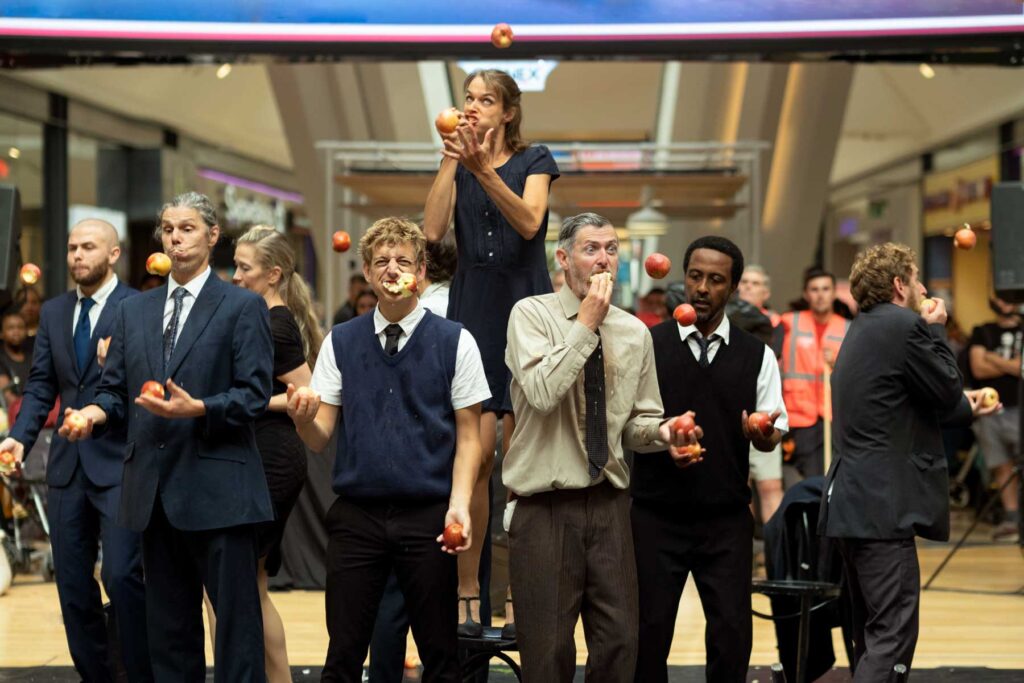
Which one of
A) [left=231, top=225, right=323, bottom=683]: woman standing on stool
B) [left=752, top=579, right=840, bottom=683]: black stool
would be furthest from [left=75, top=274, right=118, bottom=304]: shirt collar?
[left=752, top=579, right=840, bottom=683]: black stool

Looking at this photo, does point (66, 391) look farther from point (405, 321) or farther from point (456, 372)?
point (456, 372)

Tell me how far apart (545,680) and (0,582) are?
5.24 meters

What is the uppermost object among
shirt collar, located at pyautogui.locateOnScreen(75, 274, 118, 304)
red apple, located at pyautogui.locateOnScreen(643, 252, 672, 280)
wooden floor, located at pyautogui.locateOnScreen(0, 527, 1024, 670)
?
red apple, located at pyautogui.locateOnScreen(643, 252, 672, 280)

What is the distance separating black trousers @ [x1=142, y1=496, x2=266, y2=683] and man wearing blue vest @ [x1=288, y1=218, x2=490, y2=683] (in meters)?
0.29

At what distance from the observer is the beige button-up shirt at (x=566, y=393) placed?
13.5 feet

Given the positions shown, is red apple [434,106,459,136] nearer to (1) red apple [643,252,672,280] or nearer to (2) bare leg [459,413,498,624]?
(1) red apple [643,252,672,280]

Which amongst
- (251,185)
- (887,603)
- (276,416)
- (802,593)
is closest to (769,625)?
(802,593)

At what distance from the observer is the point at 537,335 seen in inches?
168

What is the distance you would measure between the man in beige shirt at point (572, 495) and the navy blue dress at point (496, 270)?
386mm

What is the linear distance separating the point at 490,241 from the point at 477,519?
0.90 m

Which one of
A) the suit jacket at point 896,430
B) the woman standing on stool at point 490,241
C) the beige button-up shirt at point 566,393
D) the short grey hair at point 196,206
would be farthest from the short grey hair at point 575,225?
the suit jacket at point 896,430

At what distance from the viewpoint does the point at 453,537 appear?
4047 millimetres

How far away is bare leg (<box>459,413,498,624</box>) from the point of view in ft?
15.4

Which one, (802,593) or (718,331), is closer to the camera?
(718,331)
